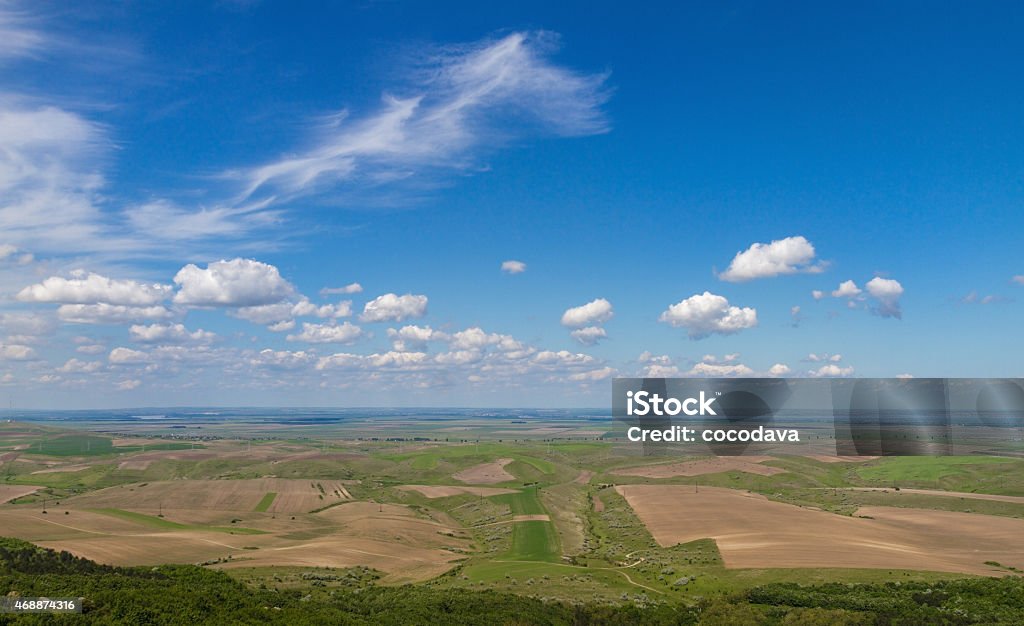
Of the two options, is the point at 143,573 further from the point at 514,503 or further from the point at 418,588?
the point at 514,503

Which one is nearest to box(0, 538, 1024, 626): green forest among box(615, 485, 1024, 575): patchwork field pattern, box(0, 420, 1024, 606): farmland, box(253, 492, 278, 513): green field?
box(0, 420, 1024, 606): farmland

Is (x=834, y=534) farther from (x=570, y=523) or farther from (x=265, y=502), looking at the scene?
(x=265, y=502)

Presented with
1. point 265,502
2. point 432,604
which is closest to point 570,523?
point 265,502

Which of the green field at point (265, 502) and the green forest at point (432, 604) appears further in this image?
the green field at point (265, 502)

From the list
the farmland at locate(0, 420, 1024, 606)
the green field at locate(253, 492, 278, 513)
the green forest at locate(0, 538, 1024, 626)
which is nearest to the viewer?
the green forest at locate(0, 538, 1024, 626)

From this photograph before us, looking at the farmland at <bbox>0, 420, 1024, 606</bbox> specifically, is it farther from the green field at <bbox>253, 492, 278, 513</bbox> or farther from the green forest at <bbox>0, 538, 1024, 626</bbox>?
the green forest at <bbox>0, 538, 1024, 626</bbox>

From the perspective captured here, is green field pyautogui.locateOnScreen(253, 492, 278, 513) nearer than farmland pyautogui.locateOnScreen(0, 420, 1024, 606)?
No

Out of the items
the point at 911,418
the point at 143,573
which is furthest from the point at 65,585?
the point at 911,418

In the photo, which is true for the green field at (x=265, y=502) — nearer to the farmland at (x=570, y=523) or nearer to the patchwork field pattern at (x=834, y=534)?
the farmland at (x=570, y=523)

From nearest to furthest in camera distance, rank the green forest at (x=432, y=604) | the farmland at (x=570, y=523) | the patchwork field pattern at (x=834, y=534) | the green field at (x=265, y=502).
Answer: the green forest at (x=432, y=604), the farmland at (x=570, y=523), the patchwork field pattern at (x=834, y=534), the green field at (x=265, y=502)

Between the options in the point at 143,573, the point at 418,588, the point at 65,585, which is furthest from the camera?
the point at 418,588

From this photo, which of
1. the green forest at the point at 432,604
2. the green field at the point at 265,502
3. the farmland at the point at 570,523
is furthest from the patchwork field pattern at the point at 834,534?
the green field at the point at 265,502
